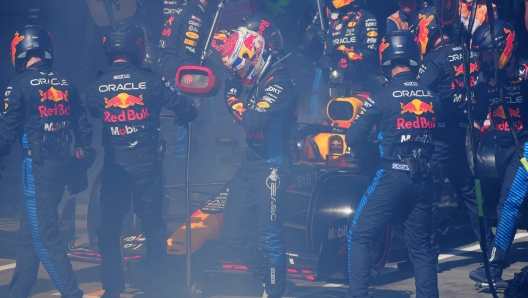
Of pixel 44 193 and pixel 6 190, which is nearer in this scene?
pixel 44 193

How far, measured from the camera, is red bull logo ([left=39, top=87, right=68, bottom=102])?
6.61 metres

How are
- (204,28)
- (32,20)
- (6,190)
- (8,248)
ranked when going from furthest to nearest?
(6,190), (204,28), (8,248), (32,20)

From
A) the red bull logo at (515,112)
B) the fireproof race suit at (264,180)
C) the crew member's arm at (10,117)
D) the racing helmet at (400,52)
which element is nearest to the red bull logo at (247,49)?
the fireproof race suit at (264,180)

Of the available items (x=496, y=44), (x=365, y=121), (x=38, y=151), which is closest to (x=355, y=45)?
(x=496, y=44)

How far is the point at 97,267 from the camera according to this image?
27.7 feet

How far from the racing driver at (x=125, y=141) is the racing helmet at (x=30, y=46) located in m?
0.51

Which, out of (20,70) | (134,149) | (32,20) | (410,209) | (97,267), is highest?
(32,20)

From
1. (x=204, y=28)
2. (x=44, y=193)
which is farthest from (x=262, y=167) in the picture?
(x=204, y=28)

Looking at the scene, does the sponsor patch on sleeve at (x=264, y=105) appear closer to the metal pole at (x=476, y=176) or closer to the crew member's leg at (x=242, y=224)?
the crew member's leg at (x=242, y=224)

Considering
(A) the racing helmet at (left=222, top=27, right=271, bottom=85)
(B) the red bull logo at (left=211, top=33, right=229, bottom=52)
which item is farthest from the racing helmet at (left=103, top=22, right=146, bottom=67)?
(B) the red bull logo at (left=211, top=33, right=229, bottom=52)

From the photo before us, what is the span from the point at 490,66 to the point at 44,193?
4.44 meters

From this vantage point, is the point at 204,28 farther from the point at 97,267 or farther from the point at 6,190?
the point at 6,190

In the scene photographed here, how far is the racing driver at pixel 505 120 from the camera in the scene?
715 centimetres

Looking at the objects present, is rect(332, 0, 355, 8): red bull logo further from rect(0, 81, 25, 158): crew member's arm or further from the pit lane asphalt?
rect(0, 81, 25, 158): crew member's arm
